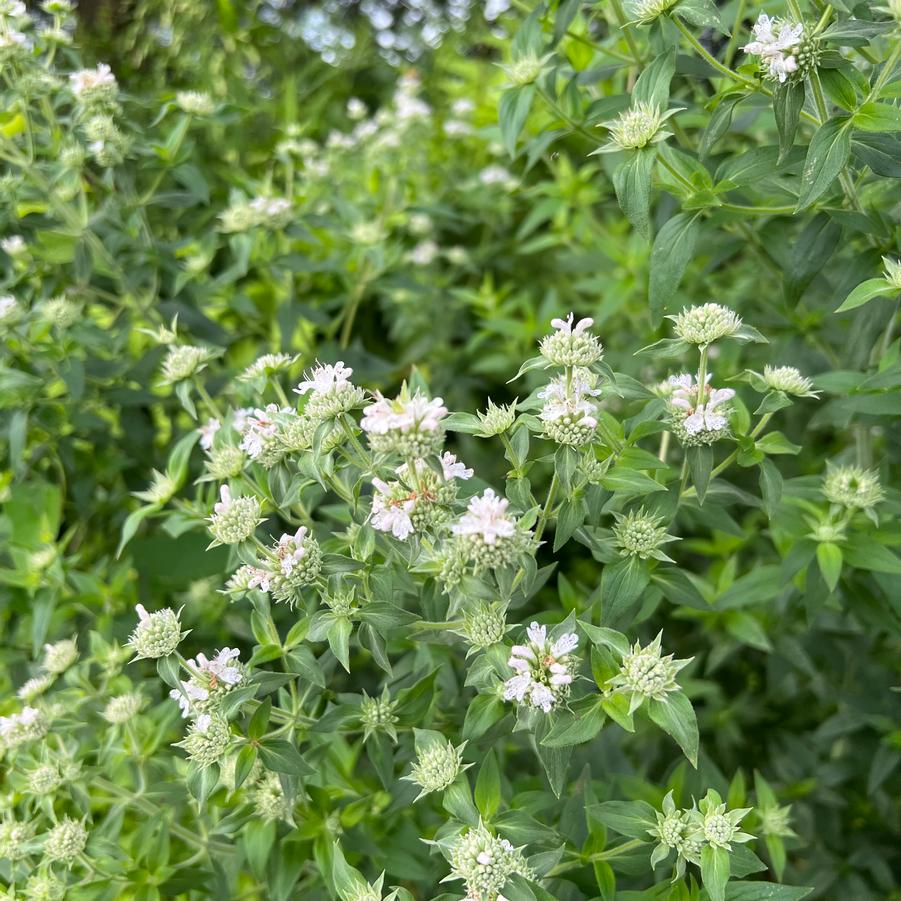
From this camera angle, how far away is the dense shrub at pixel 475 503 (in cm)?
93

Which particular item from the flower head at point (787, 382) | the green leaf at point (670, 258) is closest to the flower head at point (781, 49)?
the green leaf at point (670, 258)

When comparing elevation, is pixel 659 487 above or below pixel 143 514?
above

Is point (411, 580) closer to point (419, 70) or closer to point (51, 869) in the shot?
point (51, 869)

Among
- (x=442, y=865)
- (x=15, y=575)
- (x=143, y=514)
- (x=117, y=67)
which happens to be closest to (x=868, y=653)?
(x=442, y=865)

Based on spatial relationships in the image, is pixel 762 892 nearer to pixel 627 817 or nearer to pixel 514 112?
pixel 627 817

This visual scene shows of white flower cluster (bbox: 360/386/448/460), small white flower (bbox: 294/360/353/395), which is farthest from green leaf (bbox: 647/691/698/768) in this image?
small white flower (bbox: 294/360/353/395)

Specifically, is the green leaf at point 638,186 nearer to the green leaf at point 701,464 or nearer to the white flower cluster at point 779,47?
the white flower cluster at point 779,47

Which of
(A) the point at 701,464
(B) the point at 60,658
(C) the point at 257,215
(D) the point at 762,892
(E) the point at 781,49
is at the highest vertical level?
(E) the point at 781,49

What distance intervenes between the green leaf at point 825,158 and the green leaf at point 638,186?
0.55 feet

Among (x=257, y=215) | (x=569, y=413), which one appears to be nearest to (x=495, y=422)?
(x=569, y=413)

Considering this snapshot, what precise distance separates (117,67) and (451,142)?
99 centimetres

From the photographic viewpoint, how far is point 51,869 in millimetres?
1104

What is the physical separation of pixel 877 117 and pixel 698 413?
0.38m

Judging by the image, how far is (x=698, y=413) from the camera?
969mm
